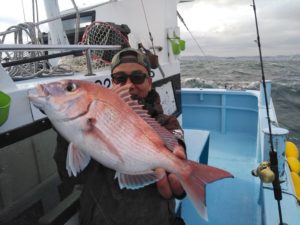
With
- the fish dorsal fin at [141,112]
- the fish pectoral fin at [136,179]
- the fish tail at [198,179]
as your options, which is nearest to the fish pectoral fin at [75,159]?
the fish pectoral fin at [136,179]

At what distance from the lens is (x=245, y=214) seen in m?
4.45

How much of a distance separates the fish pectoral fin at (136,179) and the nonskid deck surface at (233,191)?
10.8 feet

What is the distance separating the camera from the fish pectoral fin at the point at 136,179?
1.28 metres

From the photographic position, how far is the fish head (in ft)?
3.51

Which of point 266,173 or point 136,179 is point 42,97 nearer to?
point 136,179

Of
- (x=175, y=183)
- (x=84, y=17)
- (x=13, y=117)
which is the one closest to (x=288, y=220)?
(x=175, y=183)

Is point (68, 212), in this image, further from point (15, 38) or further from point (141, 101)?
point (15, 38)

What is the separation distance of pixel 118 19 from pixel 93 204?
4.65 m

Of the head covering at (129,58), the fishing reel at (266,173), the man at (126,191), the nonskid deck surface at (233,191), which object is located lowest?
the nonskid deck surface at (233,191)

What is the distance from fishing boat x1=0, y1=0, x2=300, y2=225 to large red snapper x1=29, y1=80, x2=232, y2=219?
0.54 m

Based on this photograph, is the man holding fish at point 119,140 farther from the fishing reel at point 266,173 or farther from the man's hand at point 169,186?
the fishing reel at point 266,173

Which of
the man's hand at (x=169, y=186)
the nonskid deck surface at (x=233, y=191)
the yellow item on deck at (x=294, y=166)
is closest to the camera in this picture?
the man's hand at (x=169, y=186)

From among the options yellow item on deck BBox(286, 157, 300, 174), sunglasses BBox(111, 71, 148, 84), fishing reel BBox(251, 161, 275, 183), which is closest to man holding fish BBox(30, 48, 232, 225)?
sunglasses BBox(111, 71, 148, 84)

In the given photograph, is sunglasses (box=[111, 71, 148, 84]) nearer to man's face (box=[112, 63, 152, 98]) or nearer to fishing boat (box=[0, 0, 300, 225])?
man's face (box=[112, 63, 152, 98])
